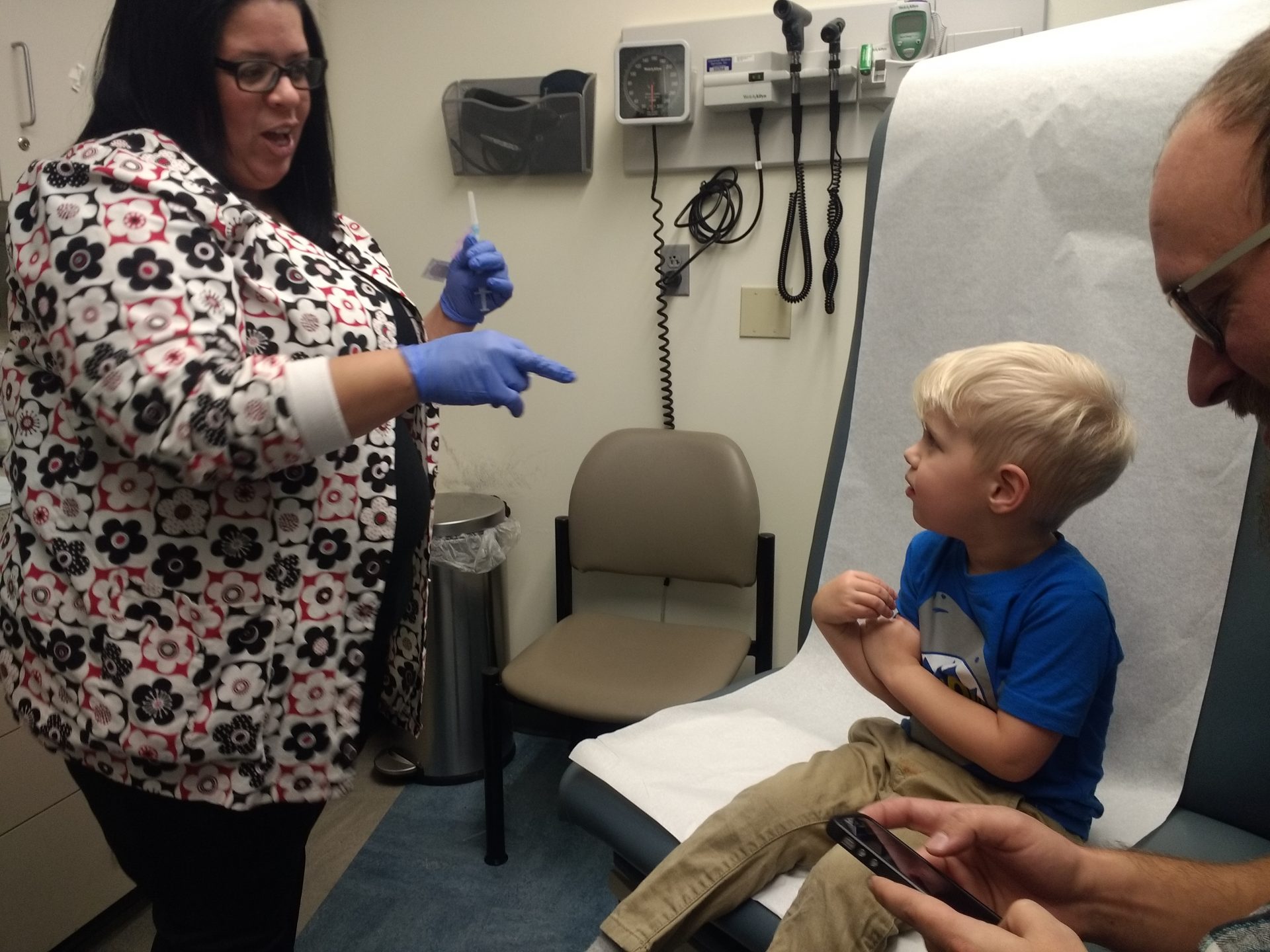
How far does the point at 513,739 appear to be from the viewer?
234 centimetres

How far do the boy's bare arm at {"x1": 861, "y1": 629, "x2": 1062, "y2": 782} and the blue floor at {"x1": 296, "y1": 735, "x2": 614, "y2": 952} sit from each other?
0.90 m

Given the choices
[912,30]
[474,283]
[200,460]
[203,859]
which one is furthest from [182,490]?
[912,30]

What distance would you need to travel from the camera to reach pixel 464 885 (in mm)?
1786

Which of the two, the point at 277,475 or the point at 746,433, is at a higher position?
the point at 277,475

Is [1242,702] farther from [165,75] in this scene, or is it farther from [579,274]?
[579,274]

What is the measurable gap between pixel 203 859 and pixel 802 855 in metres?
0.66

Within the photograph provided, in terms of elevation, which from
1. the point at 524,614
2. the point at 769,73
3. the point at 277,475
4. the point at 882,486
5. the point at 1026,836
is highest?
the point at 769,73

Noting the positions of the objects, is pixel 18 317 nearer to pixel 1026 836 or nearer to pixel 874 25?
pixel 1026 836

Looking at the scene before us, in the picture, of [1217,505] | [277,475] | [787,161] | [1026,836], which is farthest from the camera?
[787,161]

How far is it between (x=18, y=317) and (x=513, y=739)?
1.71 metres

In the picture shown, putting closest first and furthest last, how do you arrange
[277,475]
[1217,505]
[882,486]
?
[277,475] < [1217,505] < [882,486]

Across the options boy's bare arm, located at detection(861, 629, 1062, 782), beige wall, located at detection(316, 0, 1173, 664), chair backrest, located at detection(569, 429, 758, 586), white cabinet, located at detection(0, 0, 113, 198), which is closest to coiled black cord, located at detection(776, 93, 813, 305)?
beige wall, located at detection(316, 0, 1173, 664)

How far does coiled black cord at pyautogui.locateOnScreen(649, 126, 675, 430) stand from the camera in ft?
6.72

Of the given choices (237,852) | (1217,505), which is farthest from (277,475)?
(1217,505)
